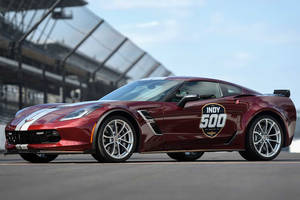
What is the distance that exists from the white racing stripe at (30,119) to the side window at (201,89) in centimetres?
188

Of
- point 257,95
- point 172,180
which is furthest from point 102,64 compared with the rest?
point 172,180

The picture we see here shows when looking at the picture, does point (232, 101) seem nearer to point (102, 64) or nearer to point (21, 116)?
point (21, 116)

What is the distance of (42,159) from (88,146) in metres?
1.47

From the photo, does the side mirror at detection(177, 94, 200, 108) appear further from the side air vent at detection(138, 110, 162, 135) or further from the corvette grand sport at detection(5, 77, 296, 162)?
the side air vent at detection(138, 110, 162, 135)

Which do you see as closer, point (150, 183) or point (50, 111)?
point (150, 183)

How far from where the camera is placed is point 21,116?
8656 millimetres

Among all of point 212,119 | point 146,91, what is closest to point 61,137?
point 146,91

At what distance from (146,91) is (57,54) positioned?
13.6 meters

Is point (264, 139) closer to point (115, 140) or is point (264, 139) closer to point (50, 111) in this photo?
point (115, 140)

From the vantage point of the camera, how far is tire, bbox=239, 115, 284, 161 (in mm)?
8953

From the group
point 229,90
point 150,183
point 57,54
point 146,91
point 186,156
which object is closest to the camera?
point 150,183

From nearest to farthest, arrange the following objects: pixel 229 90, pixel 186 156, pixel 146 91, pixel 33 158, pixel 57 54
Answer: pixel 146 91
pixel 33 158
pixel 229 90
pixel 186 156
pixel 57 54

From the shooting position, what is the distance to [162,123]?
8.34 metres

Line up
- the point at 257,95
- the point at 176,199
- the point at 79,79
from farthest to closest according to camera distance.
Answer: the point at 79,79, the point at 257,95, the point at 176,199
